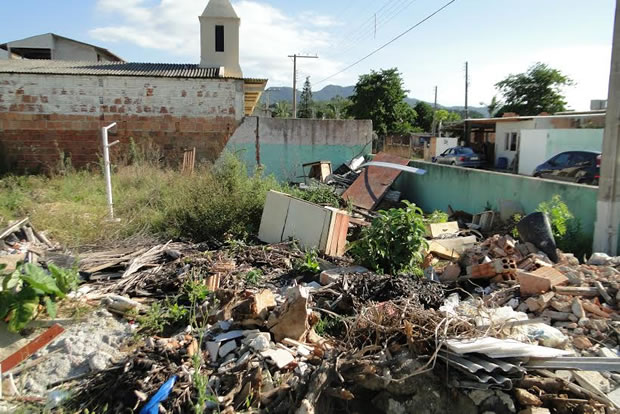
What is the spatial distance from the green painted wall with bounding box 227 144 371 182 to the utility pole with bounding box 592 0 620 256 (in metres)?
8.79

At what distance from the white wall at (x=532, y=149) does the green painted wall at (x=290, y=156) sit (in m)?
10.1

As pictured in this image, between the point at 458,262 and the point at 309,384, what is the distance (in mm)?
3057

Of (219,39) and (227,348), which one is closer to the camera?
(227,348)

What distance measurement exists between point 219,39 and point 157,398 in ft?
67.0

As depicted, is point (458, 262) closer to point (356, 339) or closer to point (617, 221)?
point (617, 221)

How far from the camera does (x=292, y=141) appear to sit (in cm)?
1394

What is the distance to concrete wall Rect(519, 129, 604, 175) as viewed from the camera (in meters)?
17.8

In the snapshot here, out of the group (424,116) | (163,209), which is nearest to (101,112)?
(163,209)

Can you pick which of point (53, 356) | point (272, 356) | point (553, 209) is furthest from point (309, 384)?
point (553, 209)

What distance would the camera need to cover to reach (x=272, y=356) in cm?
342

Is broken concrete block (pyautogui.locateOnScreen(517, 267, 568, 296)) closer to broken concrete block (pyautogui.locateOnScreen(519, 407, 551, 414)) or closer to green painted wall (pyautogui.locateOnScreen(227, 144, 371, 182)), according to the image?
broken concrete block (pyautogui.locateOnScreen(519, 407, 551, 414))

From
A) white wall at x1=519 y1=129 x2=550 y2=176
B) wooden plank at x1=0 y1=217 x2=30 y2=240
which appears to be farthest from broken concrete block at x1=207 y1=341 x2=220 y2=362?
white wall at x1=519 y1=129 x2=550 y2=176

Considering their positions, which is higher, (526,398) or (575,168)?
(575,168)

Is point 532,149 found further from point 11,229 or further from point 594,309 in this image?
point 11,229
